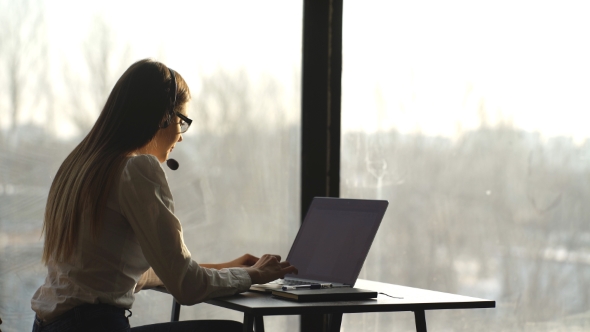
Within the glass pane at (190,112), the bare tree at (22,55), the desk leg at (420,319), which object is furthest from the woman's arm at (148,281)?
the bare tree at (22,55)

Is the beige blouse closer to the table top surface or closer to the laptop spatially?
the table top surface

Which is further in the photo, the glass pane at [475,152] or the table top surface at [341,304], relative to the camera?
the glass pane at [475,152]

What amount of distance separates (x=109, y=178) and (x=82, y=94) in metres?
1.24

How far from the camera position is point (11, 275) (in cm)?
263

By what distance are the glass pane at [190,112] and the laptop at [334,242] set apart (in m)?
0.95

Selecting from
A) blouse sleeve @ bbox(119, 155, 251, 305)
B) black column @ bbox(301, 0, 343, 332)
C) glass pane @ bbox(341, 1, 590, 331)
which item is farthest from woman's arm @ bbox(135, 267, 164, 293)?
glass pane @ bbox(341, 1, 590, 331)

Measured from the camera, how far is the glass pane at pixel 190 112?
2629 mm

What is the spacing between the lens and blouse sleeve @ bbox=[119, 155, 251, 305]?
1.57m

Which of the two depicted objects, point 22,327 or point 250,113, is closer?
point 22,327

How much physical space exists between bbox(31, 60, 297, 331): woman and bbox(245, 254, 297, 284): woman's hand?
7cm

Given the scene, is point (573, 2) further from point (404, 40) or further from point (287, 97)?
point (287, 97)

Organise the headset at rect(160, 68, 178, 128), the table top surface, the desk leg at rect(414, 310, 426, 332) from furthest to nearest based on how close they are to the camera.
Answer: the desk leg at rect(414, 310, 426, 332) < the headset at rect(160, 68, 178, 128) < the table top surface

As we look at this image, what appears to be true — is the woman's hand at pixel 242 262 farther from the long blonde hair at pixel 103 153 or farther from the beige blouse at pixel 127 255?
the long blonde hair at pixel 103 153

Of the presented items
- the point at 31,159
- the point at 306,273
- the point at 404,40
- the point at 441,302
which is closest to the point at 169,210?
the point at 306,273
